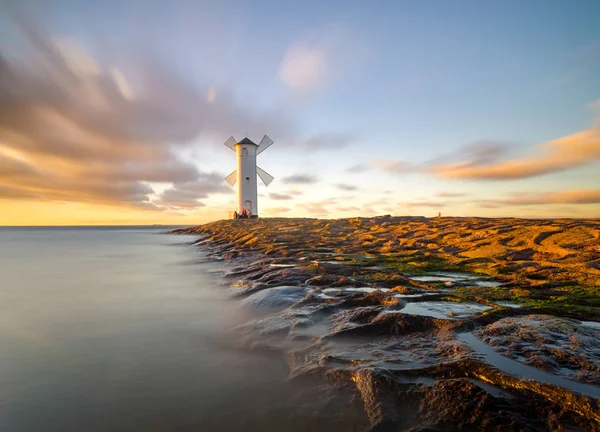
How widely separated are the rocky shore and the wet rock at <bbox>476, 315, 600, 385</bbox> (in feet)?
0.05

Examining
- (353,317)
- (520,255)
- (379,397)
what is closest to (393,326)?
(353,317)

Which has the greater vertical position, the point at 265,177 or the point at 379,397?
the point at 265,177

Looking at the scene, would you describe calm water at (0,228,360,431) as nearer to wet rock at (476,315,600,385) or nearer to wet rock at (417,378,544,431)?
wet rock at (417,378,544,431)

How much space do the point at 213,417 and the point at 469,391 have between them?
6.97 feet

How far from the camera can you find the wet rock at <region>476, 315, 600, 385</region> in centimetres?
305

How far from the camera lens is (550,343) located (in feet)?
11.5

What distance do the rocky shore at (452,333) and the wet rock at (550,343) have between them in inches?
0.6

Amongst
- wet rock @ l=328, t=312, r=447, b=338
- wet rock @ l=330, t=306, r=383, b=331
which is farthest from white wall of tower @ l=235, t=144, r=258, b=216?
wet rock @ l=328, t=312, r=447, b=338

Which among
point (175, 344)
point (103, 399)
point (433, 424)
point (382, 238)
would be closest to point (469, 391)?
point (433, 424)

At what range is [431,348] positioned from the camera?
3666mm

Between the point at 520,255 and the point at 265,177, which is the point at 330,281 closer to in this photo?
the point at 520,255

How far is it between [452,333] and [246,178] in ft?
138

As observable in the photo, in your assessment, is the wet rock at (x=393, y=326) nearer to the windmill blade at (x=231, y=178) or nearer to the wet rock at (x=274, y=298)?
the wet rock at (x=274, y=298)

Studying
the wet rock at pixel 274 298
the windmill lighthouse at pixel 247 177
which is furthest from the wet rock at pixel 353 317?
the windmill lighthouse at pixel 247 177
